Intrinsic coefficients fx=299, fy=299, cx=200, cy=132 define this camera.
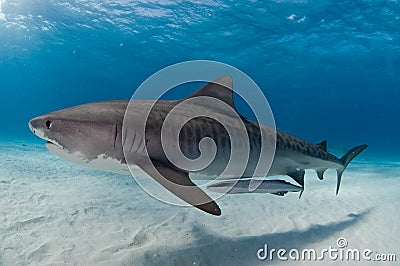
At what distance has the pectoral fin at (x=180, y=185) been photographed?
92.1 inches

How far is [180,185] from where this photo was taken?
2.48m

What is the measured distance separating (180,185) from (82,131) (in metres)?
1.02

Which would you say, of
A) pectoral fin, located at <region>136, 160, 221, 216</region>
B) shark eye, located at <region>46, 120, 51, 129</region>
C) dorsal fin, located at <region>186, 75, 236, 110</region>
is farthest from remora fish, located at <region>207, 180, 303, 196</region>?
shark eye, located at <region>46, 120, 51, 129</region>

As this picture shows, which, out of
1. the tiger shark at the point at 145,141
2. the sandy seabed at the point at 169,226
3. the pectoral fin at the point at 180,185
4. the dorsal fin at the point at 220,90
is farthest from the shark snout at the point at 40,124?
the dorsal fin at the point at 220,90

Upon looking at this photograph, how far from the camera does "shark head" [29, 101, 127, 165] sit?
2.60 metres

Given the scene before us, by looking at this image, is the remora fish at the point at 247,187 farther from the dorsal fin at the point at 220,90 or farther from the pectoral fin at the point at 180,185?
the dorsal fin at the point at 220,90

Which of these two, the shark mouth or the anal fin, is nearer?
the shark mouth

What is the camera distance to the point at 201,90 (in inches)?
152

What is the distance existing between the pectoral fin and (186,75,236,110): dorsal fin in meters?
1.43

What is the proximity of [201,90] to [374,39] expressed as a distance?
25936 mm

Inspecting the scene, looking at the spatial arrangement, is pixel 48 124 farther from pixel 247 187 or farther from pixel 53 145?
pixel 247 187

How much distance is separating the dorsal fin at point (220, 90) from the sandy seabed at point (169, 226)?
1806mm

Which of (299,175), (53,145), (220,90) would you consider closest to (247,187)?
(299,175)

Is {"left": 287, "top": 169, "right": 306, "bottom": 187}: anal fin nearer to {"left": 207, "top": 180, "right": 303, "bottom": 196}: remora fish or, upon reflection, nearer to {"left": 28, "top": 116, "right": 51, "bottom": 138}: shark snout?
{"left": 207, "top": 180, "right": 303, "bottom": 196}: remora fish
